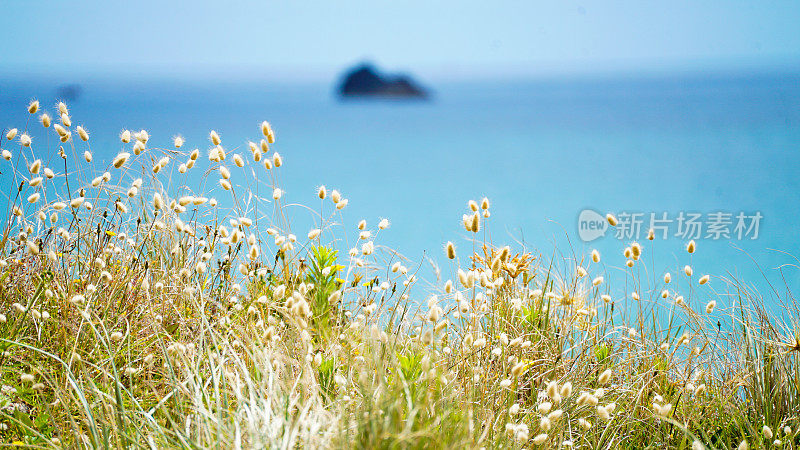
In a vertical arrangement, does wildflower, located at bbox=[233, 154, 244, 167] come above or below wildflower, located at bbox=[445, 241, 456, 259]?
above

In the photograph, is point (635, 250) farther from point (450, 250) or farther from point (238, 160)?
point (238, 160)

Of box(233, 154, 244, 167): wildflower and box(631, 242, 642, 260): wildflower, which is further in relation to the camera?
box(233, 154, 244, 167): wildflower

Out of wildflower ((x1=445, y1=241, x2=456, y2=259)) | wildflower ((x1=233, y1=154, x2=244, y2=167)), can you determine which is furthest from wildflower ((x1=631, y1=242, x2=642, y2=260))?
wildflower ((x1=233, y1=154, x2=244, y2=167))

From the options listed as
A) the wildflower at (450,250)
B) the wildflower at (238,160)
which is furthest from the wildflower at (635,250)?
the wildflower at (238,160)

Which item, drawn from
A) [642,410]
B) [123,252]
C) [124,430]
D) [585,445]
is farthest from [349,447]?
[123,252]

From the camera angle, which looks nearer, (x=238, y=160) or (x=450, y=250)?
(x=450, y=250)

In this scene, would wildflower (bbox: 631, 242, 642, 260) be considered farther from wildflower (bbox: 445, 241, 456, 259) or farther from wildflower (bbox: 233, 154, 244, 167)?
wildflower (bbox: 233, 154, 244, 167)

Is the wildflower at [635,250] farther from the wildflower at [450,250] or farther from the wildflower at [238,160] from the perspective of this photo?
the wildflower at [238,160]

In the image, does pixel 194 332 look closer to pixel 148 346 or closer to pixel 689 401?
pixel 148 346

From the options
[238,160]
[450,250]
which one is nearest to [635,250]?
[450,250]

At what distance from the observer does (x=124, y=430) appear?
206 centimetres

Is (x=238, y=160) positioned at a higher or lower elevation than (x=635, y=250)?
higher

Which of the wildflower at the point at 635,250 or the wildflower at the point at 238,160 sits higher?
the wildflower at the point at 238,160

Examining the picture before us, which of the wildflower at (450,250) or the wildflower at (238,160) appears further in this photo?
the wildflower at (238,160)
